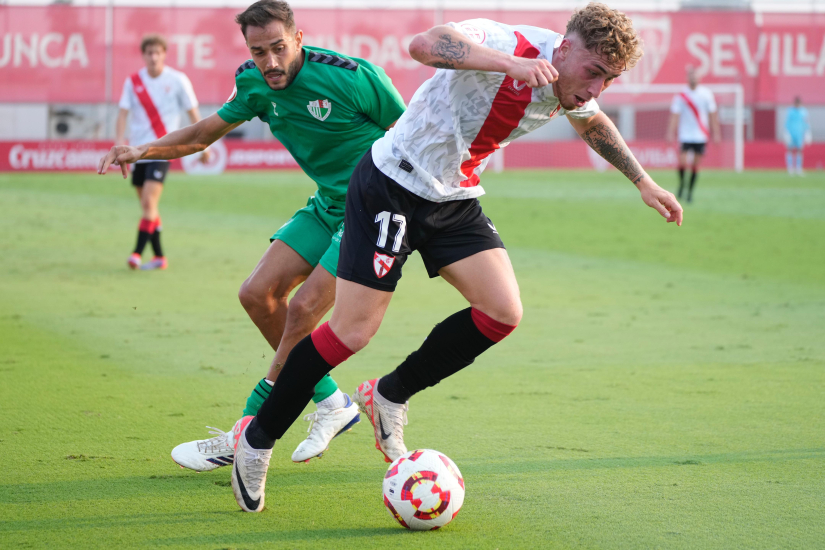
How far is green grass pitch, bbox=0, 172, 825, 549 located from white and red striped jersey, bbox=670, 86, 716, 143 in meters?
8.37

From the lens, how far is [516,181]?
2658 centimetres

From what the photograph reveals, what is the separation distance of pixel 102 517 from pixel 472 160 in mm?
1911

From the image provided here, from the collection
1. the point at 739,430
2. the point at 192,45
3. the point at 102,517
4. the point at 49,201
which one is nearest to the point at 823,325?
the point at 739,430

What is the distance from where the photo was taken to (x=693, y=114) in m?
20.4

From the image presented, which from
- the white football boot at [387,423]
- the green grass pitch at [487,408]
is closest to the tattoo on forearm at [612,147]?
the green grass pitch at [487,408]

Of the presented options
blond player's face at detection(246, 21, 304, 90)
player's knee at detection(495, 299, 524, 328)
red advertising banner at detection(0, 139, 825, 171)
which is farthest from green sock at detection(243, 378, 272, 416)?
red advertising banner at detection(0, 139, 825, 171)

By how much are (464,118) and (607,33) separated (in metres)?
0.59

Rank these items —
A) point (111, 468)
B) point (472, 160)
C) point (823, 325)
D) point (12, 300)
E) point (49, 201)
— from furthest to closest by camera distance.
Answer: point (49, 201)
point (12, 300)
point (823, 325)
point (111, 468)
point (472, 160)

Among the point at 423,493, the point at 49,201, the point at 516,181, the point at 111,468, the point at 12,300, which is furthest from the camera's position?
the point at 516,181

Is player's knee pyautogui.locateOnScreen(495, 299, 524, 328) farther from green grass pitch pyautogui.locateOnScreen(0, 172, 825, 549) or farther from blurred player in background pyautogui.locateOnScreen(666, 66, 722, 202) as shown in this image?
blurred player in background pyautogui.locateOnScreen(666, 66, 722, 202)

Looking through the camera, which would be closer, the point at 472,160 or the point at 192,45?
the point at 472,160

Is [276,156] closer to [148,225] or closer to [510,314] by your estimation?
[148,225]

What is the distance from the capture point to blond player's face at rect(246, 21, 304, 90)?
4.15 metres

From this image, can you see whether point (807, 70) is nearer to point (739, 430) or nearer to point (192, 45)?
point (192, 45)
